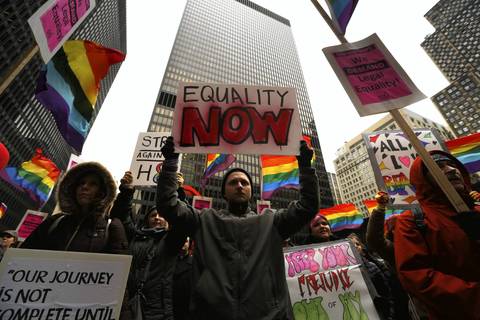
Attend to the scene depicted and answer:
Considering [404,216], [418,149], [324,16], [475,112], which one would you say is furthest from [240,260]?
[475,112]

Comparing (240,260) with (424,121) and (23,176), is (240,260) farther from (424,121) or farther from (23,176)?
(424,121)

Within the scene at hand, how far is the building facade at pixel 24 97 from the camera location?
39312 millimetres

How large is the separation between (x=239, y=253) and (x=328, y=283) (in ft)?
6.68

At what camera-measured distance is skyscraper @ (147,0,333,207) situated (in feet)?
198

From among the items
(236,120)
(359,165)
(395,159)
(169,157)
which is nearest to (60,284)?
(169,157)

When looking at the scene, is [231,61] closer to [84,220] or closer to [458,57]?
[458,57]

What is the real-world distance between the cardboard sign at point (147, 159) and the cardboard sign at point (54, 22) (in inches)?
105

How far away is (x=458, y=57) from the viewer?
82250 mm

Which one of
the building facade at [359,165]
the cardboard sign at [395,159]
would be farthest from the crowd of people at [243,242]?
the building facade at [359,165]

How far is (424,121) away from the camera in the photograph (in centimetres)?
8638

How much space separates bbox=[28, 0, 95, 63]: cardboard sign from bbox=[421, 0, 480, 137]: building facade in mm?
100040

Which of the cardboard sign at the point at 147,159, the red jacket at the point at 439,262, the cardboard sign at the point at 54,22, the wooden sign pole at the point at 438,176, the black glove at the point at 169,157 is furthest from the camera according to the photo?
the cardboard sign at the point at 147,159

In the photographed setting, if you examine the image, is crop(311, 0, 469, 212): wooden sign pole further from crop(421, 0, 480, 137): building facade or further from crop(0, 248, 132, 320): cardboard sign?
crop(421, 0, 480, 137): building facade

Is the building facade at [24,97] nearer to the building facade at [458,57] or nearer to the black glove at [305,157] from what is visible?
the black glove at [305,157]
